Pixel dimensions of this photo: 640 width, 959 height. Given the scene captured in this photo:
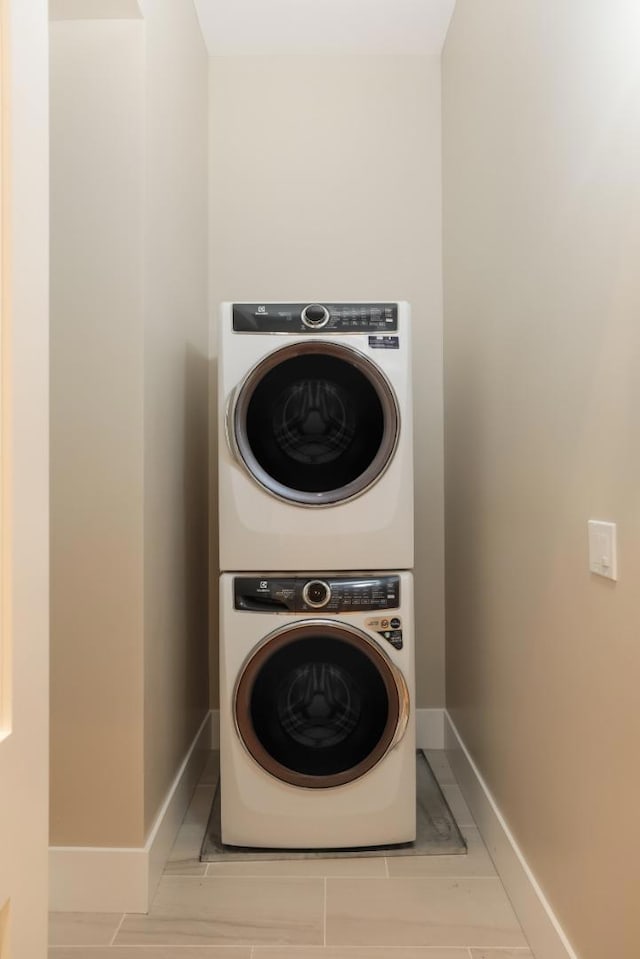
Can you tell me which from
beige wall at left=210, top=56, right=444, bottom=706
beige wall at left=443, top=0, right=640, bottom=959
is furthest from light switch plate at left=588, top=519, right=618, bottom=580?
beige wall at left=210, top=56, right=444, bottom=706

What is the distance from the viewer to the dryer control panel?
2.07 metres

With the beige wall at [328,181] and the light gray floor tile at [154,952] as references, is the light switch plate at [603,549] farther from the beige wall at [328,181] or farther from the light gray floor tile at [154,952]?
the beige wall at [328,181]

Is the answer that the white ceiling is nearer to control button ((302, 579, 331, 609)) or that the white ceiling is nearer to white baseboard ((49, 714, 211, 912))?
control button ((302, 579, 331, 609))

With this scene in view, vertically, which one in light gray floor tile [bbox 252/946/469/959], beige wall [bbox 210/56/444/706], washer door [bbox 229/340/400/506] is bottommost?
light gray floor tile [bbox 252/946/469/959]

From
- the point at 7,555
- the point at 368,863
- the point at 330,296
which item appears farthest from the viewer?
the point at 330,296

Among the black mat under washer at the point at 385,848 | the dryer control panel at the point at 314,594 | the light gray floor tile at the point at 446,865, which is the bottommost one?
the light gray floor tile at the point at 446,865

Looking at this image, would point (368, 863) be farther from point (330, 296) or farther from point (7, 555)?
point (330, 296)

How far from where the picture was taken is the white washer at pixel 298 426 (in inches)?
81.9

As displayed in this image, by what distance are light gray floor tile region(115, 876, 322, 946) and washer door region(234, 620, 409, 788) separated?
11.1 inches

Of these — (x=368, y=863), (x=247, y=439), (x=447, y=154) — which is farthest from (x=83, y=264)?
(x=368, y=863)

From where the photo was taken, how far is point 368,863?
2.04m

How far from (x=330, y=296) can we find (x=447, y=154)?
2.36 ft

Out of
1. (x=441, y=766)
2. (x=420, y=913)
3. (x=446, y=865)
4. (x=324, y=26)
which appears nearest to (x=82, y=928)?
(x=420, y=913)

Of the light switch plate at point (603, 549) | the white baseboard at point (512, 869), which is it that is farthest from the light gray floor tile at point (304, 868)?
the light switch plate at point (603, 549)
